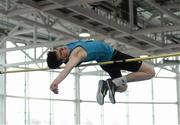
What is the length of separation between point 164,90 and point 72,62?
1844cm

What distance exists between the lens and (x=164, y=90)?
76.8 ft

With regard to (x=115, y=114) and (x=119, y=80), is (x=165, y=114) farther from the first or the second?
(x=119, y=80)

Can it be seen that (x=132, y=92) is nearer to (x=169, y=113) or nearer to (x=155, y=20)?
(x=169, y=113)

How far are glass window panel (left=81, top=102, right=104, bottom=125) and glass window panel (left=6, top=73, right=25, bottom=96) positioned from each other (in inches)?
151

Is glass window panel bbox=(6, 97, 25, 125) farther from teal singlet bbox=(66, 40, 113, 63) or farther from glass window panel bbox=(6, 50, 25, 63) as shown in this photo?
teal singlet bbox=(66, 40, 113, 63)

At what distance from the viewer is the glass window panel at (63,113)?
20547mm

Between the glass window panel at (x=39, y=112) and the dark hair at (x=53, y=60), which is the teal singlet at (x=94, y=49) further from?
the glass window panel at (x=39, y=112)

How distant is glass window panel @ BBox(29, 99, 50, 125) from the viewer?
63.6 ft

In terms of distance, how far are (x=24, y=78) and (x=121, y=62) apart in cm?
1327

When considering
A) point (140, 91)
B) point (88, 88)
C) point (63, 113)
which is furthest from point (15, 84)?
point (140, 91)

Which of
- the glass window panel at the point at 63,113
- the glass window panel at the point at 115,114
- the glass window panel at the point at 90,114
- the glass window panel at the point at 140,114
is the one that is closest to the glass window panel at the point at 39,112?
the glass window panel at the point at 63,113

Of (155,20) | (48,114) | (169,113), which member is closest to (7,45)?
(48,114)

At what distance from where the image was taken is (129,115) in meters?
22.8

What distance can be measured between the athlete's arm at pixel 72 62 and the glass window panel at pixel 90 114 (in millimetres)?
16426
